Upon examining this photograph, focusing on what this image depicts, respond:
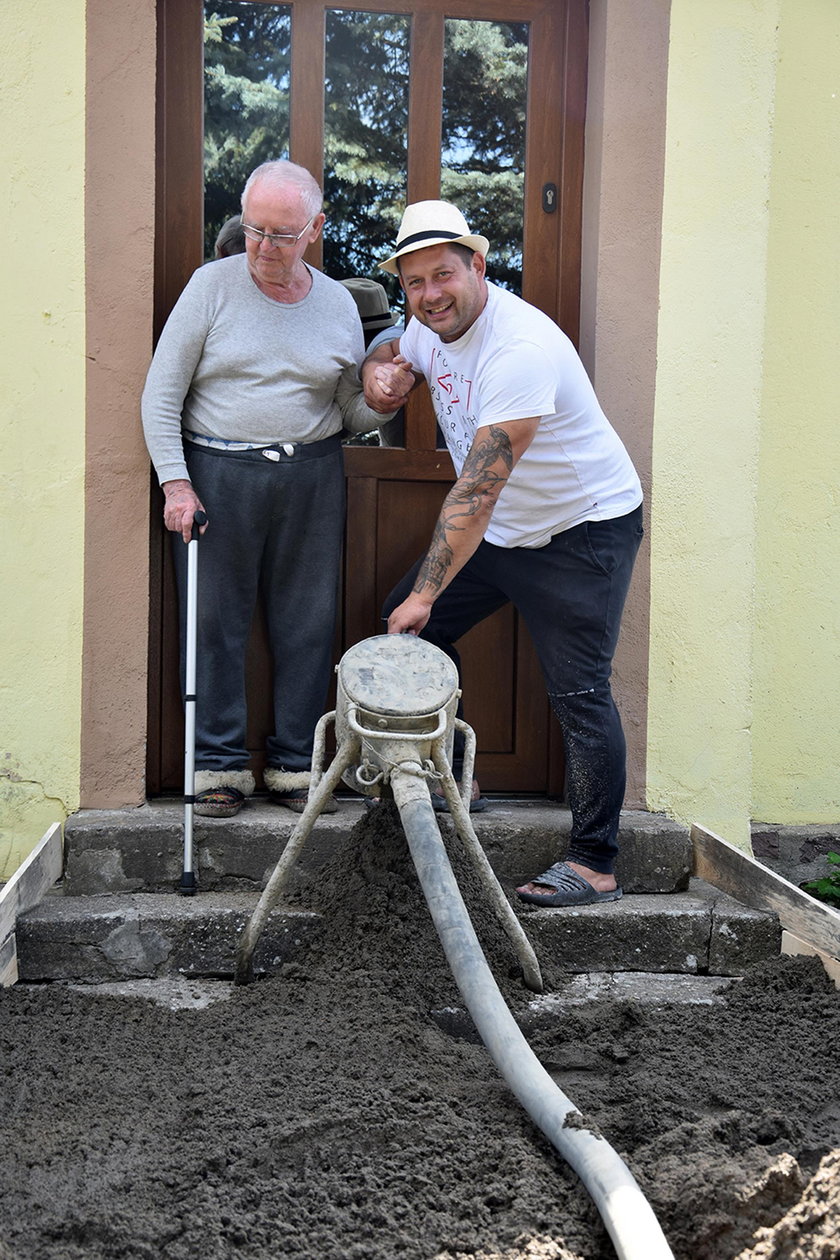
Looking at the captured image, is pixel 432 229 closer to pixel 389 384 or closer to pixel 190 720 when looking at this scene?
pixel 389 384

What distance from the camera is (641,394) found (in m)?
4.59

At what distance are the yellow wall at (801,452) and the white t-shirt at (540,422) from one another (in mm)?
1205

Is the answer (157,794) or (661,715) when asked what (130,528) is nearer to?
(157,794)

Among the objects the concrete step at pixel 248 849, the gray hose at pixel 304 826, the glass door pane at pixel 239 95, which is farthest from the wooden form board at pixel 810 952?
the glass door pane at pixel 239 95

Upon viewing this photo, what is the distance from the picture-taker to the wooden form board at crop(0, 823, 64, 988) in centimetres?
362

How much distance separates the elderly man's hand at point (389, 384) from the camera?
420cm

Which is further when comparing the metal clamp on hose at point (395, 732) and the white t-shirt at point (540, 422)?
the white t-shirt at point (540, 422)

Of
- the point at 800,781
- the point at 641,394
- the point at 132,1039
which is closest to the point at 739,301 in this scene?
the point at 641,394

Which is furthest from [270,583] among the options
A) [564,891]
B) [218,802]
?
[564,891]

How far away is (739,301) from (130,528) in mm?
2416

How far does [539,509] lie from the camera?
4055mm

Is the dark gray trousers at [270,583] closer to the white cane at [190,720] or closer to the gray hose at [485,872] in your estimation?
the white cane at [190,720]

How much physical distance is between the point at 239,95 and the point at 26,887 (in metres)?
2.98

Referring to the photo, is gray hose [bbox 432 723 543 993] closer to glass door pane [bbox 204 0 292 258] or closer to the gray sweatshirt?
the gray sweatshirt
